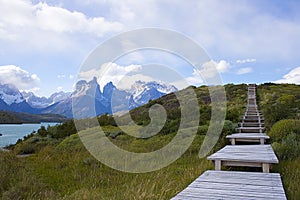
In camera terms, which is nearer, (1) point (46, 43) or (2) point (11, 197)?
(2) point (11, 197)

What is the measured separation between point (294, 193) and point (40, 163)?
5513mm

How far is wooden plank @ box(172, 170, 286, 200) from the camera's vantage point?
9.96 ft

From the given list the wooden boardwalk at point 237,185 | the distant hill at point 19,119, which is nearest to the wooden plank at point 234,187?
the wooden boardwalk at point 237,185

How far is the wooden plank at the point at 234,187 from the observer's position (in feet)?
9.96

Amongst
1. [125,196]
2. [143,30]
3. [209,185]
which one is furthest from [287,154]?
[143,30]

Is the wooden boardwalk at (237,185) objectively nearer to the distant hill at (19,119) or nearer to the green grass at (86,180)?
the green grass at (86,180)

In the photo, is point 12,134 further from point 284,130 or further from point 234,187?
point 234,187

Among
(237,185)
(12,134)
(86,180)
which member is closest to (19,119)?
(12,134)

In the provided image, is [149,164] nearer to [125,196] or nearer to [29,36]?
[125,196]

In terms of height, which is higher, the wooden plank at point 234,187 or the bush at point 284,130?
the bush at point 284,130

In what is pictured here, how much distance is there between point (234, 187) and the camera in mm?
3455

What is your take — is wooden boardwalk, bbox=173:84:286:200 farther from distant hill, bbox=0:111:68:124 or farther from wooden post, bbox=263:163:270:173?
distant hill, bbox=0:111:68:124

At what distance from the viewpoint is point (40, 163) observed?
6.82 meters

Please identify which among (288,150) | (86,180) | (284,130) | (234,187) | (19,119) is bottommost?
(86,180)
